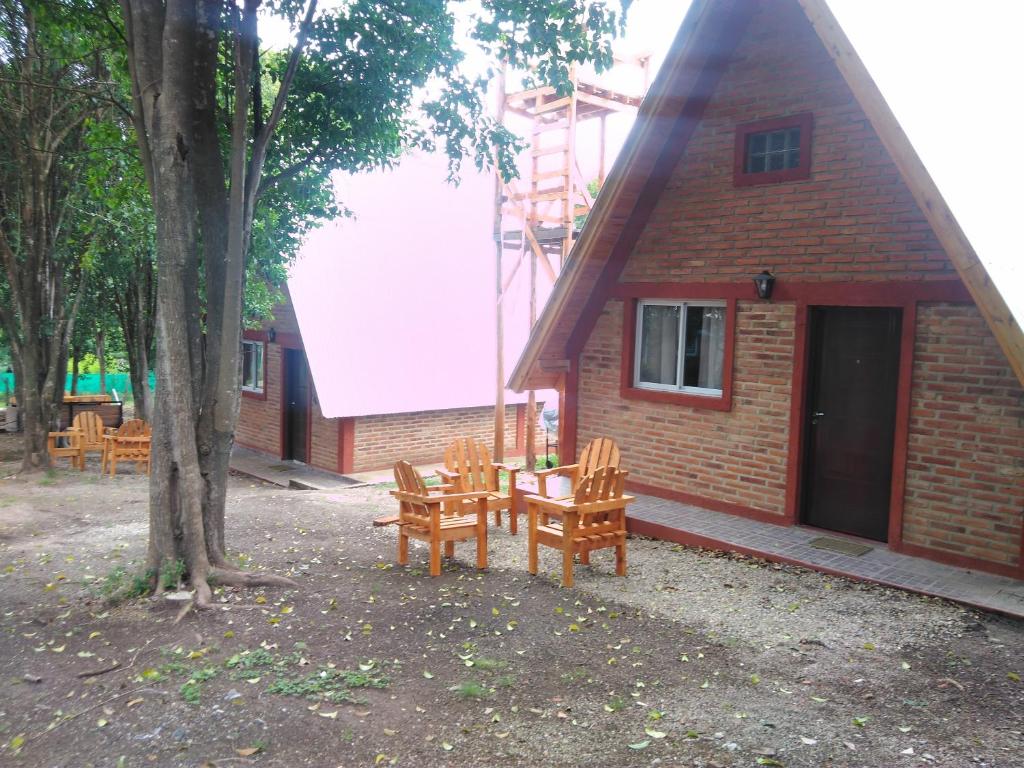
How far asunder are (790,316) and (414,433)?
969cm

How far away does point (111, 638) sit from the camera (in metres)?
5.62

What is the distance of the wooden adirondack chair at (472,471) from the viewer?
869 centimetres

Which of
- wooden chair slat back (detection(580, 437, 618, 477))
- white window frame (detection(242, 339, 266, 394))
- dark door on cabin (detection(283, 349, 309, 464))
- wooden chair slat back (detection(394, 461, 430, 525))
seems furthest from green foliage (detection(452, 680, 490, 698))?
white window frame (detection(242, 339, 266, 394))

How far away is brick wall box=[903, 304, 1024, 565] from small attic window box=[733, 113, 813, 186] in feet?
6.69

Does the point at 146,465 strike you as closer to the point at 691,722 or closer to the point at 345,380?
the point at 345,380

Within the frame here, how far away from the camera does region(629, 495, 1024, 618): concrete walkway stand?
651cm

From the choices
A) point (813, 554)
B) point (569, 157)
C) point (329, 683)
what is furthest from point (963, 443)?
point (569, 157)

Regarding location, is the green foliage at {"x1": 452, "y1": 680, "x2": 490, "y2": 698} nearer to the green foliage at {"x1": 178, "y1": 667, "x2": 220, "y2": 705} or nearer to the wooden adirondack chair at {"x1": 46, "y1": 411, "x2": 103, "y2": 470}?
the green foliage at {"x1": 178, "y1": 667, "x2": 220, "y2": 705}

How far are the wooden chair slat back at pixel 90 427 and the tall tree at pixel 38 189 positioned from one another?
2.85 feet

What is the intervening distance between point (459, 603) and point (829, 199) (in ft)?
17.3

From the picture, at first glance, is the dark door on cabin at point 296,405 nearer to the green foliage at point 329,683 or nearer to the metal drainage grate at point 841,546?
the metal drainage grate at point 841,546

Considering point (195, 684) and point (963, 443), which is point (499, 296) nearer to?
point (963, 443)

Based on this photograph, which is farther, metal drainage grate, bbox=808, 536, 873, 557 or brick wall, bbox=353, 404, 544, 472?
brick wall, bbox=353, 404, 544, 472

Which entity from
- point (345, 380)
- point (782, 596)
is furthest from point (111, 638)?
point (345, 380)
